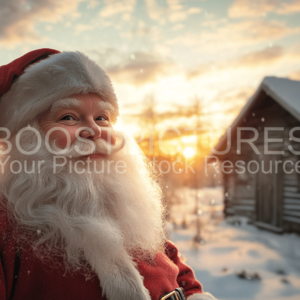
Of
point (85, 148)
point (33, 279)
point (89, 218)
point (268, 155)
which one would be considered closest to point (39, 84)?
point (85, 148)

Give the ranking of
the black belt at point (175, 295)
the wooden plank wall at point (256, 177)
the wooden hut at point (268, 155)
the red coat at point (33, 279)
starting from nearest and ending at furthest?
the red coat at point (33, 279) < the black belt at point (175, 295) < the wooden hut at point (268, 155) < the wooden plank wall at point (256, 177)

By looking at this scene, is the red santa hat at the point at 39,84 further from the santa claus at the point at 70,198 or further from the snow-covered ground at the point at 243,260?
the snow-covered ground at the point at 243,260

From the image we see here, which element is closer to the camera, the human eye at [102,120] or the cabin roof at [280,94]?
the human eye at [102,120]

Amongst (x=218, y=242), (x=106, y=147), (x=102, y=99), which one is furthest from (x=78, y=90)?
(x=218, y=242)

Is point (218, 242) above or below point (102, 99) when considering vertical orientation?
below

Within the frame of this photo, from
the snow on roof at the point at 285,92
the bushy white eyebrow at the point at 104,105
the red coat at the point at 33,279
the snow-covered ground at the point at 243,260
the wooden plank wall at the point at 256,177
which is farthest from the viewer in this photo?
the wooden plank wall at the point at 256,177

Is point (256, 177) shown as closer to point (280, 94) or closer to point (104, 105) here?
point (280, 94)

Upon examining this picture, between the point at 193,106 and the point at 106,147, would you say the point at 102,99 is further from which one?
the point at 193,106

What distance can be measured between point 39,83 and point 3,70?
26cm

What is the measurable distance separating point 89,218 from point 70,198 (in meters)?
0.14

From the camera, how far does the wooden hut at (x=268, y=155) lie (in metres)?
6.54

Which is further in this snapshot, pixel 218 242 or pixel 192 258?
pixel 218 242

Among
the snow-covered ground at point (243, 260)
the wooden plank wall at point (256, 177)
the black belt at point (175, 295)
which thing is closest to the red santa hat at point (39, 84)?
the black belt at point (175, 295)

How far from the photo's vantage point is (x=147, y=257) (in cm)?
134
